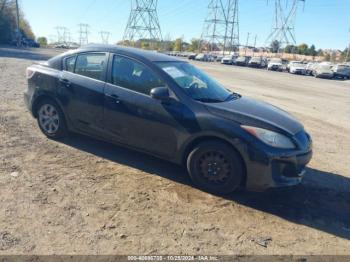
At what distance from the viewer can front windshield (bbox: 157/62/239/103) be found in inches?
180

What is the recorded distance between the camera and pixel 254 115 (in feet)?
14.1

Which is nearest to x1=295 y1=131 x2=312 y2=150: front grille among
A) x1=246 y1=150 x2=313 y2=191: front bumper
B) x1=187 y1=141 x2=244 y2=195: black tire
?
x1=246 y1=150 x2=313 y2=191: front bumper

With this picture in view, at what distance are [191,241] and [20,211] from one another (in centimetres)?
182

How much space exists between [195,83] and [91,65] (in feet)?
5.44

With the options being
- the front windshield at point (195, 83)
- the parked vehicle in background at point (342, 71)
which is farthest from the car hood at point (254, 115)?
the parked vehicle in background at point (342, 71)

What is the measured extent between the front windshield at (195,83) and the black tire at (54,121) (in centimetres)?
193

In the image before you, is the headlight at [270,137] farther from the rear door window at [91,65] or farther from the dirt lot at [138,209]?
the rear door window at [91,65]

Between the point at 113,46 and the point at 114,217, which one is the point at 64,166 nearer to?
the point at 114,217

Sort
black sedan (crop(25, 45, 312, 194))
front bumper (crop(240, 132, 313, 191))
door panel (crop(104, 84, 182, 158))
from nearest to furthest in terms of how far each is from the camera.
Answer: front bumper (crop(240, 132, 313, 191)) → black sedan (crop(25, 45, 312, 194)) → door panel (crop(104, 84, 182, 158))

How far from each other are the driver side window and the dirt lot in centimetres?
116

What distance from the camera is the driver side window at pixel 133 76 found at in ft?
15.0

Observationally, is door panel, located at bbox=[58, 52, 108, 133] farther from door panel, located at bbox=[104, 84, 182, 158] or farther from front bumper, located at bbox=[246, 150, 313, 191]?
front bumper, located at bbox=[246, 150, 313, 191]

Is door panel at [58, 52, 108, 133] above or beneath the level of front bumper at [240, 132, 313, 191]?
above

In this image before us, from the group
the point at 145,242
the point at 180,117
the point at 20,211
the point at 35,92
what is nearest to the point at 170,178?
the point at 180,117
